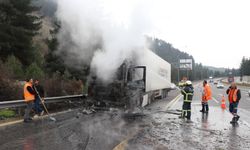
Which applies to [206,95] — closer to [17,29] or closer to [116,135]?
[116,135]

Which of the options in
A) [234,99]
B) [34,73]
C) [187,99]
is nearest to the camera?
[234,99]

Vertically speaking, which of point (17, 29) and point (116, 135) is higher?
point (17, 29)

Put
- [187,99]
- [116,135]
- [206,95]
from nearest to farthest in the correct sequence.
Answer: [116,135]
[187,99]
[206,95]

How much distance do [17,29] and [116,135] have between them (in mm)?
21767

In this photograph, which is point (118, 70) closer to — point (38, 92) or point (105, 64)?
point (105, 64)

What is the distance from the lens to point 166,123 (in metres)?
10.9

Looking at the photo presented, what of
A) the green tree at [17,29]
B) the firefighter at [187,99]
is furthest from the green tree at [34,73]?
the green tree at [17,29]

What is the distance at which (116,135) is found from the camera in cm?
809

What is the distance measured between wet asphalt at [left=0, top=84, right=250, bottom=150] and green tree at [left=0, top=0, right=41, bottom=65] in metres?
17.8

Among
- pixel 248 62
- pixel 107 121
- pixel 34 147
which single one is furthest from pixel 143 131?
pixel 248 62

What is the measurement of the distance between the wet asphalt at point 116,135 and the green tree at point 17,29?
17832 mm

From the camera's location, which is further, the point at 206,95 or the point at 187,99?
the point at 206,95

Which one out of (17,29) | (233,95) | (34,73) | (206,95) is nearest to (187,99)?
(233,95)

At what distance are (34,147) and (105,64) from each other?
249 inches
